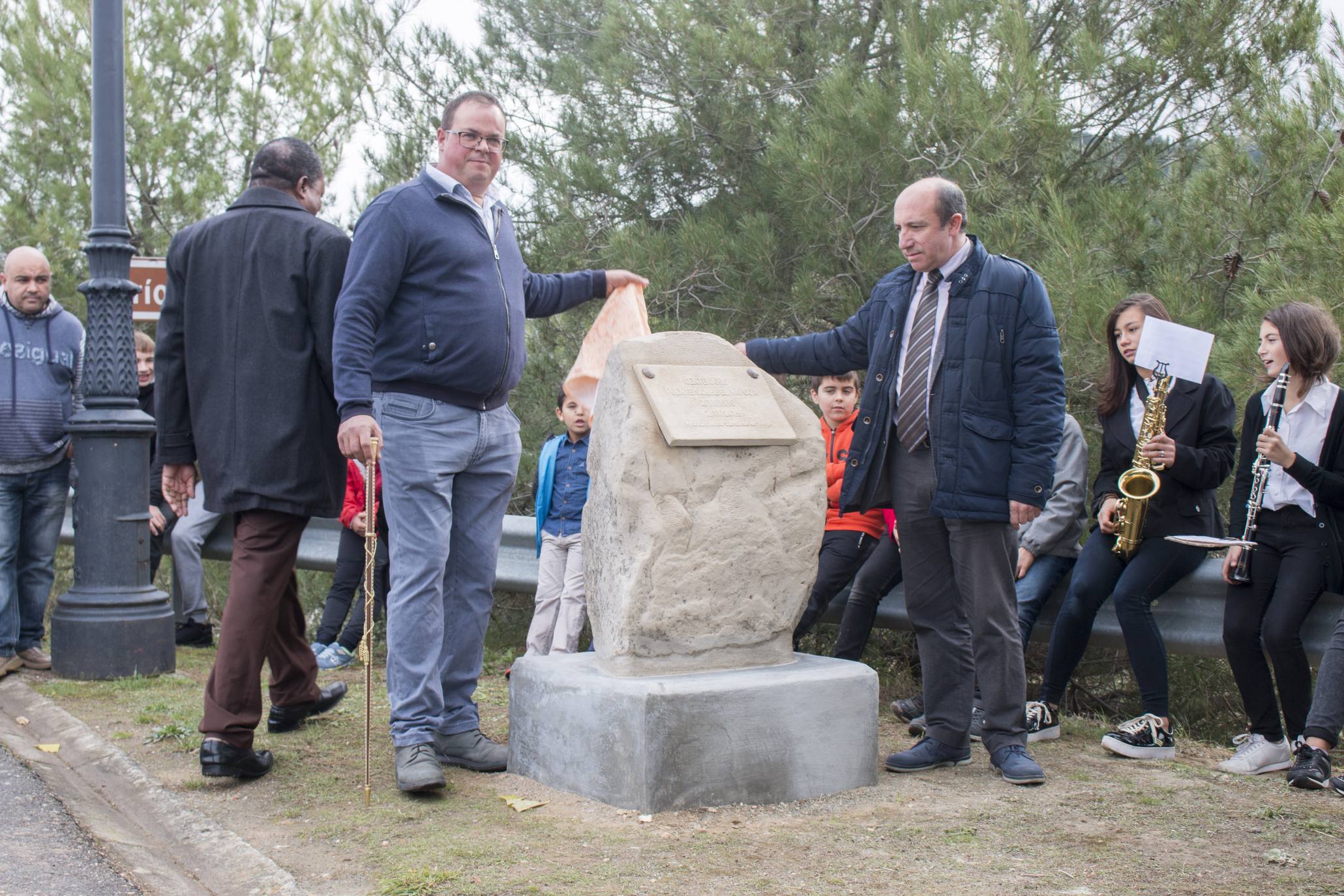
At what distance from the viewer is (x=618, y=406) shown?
4102 millimetres

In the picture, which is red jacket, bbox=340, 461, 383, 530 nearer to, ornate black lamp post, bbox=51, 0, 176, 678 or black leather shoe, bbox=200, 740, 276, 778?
ornate black lamp post, bbox=51, 0, 176, 678

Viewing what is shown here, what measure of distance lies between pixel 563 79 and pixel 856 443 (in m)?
3.85

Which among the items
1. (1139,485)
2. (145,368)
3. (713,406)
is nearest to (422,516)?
(713,406)

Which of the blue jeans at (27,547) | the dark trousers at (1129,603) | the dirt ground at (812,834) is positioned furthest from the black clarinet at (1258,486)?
the blue jeans at (27,547)

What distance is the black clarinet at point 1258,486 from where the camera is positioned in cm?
460

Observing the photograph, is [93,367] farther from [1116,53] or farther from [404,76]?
[1116,53]

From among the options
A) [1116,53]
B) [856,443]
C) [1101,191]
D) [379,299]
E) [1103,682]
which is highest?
[1116,53]

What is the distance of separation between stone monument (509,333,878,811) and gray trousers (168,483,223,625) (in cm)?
376

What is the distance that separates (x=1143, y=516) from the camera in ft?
15.8

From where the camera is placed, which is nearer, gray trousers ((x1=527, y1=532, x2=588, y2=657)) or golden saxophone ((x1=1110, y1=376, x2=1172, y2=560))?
golden saxophone ((x1=1110, y1=376, x2=1172, y2=560))

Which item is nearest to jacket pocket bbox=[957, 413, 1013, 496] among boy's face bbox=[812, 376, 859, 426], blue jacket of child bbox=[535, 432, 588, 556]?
boy's face bbox=[812, 376, 859, 426]

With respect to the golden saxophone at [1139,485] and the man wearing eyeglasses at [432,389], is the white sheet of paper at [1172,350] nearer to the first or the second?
the golden saxophone at [1139,485]

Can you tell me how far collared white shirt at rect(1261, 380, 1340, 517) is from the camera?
4.58 meters

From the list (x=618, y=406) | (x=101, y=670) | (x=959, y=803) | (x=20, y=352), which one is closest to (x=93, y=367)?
(x=20, y=352)
